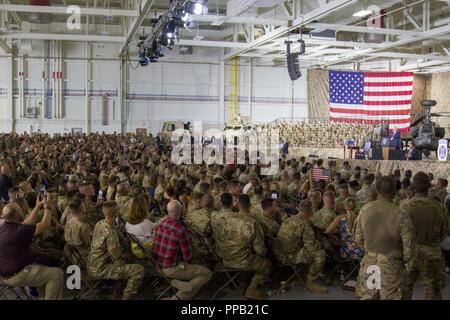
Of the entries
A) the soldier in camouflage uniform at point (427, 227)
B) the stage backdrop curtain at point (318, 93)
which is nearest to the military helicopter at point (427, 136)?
the soldier in camouflage uniform at point (427, 227)

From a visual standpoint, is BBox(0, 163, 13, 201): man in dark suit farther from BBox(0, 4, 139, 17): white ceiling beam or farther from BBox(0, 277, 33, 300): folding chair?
BBox(0, 4, 139, 17): white ceiling beam

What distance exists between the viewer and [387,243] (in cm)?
411

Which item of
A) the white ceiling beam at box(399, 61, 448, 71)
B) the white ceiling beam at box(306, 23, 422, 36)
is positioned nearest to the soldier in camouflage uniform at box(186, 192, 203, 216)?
the white ceiling beam at box(306, 23, 422, 36)

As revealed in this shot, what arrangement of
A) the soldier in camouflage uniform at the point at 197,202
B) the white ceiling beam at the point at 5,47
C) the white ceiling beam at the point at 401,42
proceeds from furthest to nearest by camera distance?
1. the white ceiling beam at the point at 5,47
2. the white ceiling beam at the point at 401,42
3. the soldier in camouflage uniform at the point at 197,202

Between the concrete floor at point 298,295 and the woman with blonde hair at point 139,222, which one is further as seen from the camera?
the woman with blonde hair at point 139,222

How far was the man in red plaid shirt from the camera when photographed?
198 inches

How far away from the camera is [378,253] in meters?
4.17

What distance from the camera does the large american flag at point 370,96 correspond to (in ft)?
100

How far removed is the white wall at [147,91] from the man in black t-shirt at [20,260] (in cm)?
2650

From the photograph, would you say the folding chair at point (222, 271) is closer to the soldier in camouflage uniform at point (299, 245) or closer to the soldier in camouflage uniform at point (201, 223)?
the soldier in camouflage uniform at point (201, 223)

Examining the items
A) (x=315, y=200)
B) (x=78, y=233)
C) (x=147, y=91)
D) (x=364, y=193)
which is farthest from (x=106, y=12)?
(x=78, y=233)

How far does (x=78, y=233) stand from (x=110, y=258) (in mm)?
481
